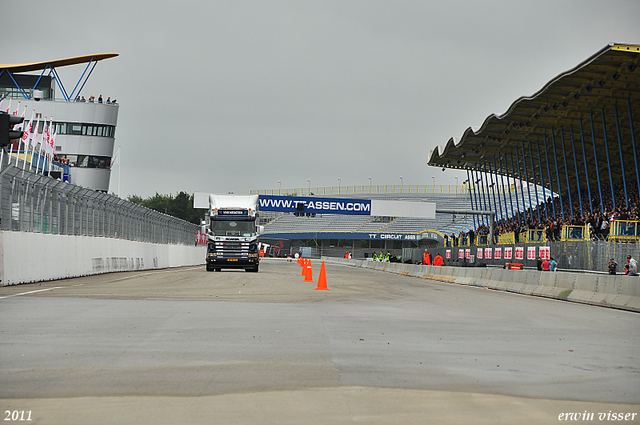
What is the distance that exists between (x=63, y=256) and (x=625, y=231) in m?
23.2

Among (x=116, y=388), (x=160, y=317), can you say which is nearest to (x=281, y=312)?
(x=160, y=317)

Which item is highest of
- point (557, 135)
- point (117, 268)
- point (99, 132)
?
point (99, 132)

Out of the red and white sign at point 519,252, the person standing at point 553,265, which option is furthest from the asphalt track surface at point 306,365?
the red and white sign at point 519,252

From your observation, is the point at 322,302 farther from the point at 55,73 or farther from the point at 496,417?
the point at 55,73

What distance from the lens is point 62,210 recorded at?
26125 millimetres

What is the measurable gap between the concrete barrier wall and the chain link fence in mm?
15458

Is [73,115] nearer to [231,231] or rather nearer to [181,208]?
[231,231]

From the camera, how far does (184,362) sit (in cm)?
795

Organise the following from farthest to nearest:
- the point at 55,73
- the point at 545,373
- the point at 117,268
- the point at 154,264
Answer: the point at 55,73 → the point at 154,264 → the point at 117,268 → the point at 545,373

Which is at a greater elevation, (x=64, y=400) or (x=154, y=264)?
(x=154, y=264)

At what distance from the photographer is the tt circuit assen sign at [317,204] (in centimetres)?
7688

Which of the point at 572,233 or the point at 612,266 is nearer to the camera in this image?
the point at 612,266

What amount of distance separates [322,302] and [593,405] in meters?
11.2

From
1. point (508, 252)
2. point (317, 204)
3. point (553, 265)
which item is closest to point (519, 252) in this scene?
point (508, 252)
